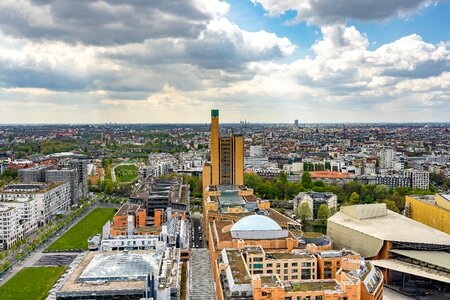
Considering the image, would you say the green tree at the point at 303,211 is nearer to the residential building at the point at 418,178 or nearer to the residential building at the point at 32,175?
the residential building at the point at 418,178

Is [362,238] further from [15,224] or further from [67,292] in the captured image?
[15,224]

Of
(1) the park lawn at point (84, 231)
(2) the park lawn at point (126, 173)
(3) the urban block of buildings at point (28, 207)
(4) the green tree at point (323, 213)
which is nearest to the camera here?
(1) the park lawn at point (84, 231)

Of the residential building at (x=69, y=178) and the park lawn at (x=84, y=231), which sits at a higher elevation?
the residential building at (x=69, y=178)

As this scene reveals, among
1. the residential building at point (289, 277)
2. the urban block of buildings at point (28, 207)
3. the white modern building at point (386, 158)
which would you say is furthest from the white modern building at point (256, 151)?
the residential building at point (289, 277)

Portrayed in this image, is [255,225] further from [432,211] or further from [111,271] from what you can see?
[432,211]

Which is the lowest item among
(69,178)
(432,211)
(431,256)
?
(431,256)

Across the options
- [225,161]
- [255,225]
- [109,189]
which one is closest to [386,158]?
[225,161]

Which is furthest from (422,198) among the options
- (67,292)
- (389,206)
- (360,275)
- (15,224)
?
(15,224)
